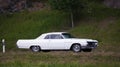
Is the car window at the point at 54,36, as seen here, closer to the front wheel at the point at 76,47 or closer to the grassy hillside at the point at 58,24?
the front wheel at the point at 76,47

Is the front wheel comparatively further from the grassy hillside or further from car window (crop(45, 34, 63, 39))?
the grassy hillside

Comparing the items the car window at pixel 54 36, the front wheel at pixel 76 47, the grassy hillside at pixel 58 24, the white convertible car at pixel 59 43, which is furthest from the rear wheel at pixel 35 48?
the grassy hillside at pixel 58 24

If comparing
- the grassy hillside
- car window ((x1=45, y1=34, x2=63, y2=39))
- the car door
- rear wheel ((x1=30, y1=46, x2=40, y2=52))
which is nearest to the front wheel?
the car door

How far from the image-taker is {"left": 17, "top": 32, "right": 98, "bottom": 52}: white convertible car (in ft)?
93.7

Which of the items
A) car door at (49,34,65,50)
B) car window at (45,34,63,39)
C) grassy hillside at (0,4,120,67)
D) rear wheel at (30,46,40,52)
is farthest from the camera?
grassy hillside at (0,4,120,67)

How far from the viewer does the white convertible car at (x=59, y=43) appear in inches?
1125

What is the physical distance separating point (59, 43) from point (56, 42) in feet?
0.76

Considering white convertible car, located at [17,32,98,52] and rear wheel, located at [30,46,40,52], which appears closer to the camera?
white convertible car, located at [17,32,98,52]

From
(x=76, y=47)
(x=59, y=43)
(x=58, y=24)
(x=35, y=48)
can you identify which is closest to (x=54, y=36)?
(x=59, y=43)

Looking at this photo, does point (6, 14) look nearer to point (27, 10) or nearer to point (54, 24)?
point (27, 10)

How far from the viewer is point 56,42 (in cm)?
2900

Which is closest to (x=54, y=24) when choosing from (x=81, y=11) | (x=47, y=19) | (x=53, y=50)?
(x=47, y=19)

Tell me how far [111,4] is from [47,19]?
7942mm

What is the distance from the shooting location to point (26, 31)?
153 feet
